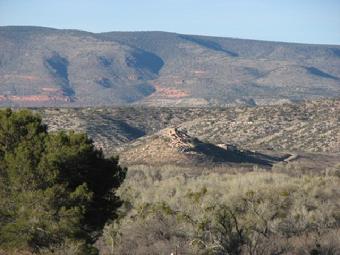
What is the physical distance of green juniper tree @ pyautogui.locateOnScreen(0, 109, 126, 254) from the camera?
27.4m

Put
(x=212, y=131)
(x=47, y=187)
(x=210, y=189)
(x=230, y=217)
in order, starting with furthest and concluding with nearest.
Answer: (x=212, y=131) → (x=210, y=189) → (x=230, y=217) → (x=47, y=187)

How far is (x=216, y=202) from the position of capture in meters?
40.8

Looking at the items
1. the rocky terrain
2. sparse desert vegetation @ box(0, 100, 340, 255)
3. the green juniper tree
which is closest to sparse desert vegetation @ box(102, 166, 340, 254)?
sparse desert vegetation @ box(0, 100, 340, 255)

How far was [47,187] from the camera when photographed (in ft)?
91.6

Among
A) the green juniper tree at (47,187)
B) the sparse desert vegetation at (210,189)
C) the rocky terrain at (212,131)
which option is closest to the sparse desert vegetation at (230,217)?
the sparse desert vegetation at (210,189)

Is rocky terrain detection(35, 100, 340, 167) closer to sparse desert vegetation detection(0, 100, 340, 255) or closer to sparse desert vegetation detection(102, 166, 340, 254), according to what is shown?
sparse desert vegetation detection(0, 100, 340, 255)

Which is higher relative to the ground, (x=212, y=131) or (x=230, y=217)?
(x=230, y=217)

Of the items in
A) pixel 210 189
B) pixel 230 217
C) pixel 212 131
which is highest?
pixel 230 217

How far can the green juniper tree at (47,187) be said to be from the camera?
27375 millimetres

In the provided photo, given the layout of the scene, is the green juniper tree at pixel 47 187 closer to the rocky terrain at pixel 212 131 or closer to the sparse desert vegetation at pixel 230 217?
the sparse desert vegetation at pixel 230 217

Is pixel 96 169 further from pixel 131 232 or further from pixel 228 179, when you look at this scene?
pixel 228 179

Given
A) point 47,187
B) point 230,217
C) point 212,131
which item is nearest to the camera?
point 47,187

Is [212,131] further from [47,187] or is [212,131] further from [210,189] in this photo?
[47,187]

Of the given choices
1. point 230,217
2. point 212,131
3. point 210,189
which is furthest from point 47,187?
point 212,131
